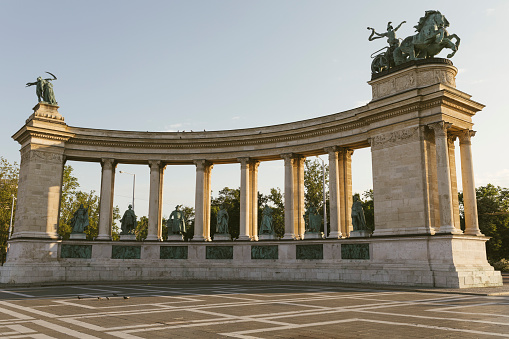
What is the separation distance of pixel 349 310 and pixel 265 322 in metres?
5.08

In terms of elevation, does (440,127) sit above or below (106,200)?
above

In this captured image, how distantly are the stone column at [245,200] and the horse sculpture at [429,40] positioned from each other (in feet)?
57.0

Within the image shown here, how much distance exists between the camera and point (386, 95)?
1492 inches

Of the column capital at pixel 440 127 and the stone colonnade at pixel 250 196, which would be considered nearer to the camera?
the column capital at pixel 440 127

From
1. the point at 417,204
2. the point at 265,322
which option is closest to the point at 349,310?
the point at 265,322

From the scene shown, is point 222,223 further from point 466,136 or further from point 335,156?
point 466,136

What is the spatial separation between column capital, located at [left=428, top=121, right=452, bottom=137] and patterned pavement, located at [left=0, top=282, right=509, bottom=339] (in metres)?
12.8

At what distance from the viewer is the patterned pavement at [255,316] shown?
1369cm

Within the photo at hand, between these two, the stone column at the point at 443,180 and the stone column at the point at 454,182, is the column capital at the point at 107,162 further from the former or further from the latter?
the stone column at the point at 454,182

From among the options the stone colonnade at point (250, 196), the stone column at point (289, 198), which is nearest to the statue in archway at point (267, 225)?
the stone colonnade at point (250, 196)

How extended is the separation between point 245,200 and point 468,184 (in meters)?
20.1

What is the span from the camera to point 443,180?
33312mm

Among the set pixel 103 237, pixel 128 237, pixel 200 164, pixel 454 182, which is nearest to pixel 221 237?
pixel 200 164

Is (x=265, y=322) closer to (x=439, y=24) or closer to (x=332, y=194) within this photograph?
(x=332, y=194)
